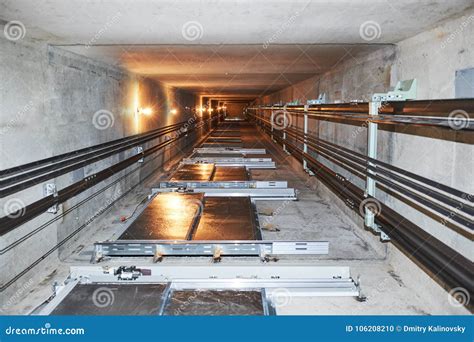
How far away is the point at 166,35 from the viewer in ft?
16.6

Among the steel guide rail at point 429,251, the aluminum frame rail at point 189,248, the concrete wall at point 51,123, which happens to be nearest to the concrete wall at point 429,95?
the steel guide rail at point 429,251

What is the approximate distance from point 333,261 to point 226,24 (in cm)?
361

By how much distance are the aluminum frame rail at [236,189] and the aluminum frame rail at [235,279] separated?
438 cm

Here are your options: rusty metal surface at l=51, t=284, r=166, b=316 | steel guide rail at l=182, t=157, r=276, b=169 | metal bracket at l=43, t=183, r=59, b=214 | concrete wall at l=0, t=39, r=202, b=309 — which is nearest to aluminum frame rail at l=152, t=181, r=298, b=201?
concrete wall at l=0, t=39, r=202, b=309

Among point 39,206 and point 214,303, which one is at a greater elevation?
point 39,206

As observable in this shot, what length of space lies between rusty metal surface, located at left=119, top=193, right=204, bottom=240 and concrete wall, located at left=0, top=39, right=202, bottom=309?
1003 millimetres

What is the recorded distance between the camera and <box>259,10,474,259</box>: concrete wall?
3.98m

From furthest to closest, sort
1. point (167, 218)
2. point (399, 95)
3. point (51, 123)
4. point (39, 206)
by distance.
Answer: point (167, 218), point (51, 123), point (399, 95), point (39, 206)

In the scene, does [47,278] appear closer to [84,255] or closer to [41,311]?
[84,255]

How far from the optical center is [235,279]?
3.75m

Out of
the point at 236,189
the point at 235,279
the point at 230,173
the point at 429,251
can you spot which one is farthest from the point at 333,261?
the point at 230,173

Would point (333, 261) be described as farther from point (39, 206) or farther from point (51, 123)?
point (51, 123)

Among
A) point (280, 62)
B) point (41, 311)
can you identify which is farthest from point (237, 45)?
point (41, 311)

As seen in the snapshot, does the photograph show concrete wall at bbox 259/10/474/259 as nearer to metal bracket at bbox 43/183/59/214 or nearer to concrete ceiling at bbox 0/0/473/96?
concrete ceiling at bbox 0/0/473/96
